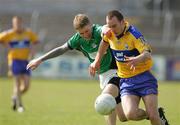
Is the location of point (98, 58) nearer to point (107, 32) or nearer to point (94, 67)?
point (94, 67)

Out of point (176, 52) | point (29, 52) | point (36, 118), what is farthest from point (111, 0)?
point (36, 118)

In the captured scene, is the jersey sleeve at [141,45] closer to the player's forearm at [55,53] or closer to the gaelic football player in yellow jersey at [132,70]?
the gaelic football player in yellow jersey at [132,70]

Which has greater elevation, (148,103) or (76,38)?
(76,38)

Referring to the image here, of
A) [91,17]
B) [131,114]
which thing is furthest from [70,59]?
[131,114]

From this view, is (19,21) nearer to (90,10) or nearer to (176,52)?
(176,52)

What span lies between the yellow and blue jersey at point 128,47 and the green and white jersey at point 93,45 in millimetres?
669

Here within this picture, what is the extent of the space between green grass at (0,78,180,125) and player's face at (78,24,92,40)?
2.69 meters

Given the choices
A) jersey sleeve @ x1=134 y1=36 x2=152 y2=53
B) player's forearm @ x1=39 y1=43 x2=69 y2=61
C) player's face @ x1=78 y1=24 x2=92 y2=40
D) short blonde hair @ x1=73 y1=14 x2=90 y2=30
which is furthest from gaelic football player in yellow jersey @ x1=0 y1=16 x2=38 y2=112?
jersey sleeve @ x1=134 y1=36 x2=152 y2=53

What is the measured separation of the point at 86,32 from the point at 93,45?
0.41 m

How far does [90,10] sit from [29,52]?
21.6m

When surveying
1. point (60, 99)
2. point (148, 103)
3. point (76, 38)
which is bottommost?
point (60, 99)

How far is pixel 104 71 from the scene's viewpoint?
1120cm

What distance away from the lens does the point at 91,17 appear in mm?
37344

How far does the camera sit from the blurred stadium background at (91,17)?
3300 cm
